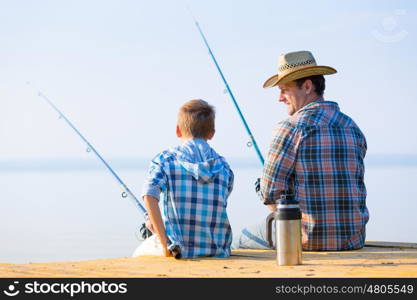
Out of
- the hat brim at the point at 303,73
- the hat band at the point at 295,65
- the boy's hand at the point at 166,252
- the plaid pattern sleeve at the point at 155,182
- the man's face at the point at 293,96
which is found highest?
the hat band at the point at 295,65

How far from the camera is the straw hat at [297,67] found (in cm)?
475

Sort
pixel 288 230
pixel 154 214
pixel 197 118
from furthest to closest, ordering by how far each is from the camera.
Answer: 1. pixel 197 118
2. pixel 154 214
3. pixel 288 230

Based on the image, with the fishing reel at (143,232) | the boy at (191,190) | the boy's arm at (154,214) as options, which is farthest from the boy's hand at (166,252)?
the fishing reel at (143,232)

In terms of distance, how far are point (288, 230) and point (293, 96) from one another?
982 mm

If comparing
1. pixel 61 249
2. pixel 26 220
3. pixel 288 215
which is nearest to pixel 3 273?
pixel 288 215

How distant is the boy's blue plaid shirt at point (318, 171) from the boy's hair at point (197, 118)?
379 millimetres

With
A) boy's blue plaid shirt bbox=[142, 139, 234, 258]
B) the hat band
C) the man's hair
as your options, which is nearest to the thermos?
boy's blue plaid shirt bbox=[142, 139, 234, 258]

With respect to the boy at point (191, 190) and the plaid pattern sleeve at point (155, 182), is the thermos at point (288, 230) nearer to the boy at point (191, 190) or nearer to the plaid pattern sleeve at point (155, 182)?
the boy at point (191, 190)

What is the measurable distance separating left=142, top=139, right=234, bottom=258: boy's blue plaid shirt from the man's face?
0.54m

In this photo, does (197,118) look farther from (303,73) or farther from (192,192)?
(303,73)

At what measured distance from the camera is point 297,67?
4.79m

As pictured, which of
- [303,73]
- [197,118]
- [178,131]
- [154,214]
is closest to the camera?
[154,214]

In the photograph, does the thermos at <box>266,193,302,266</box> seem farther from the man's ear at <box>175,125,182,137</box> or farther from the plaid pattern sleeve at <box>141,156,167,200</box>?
the man's ear at <box>175,125,182,137</box>

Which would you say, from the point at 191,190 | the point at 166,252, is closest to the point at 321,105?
the point at 191,190
